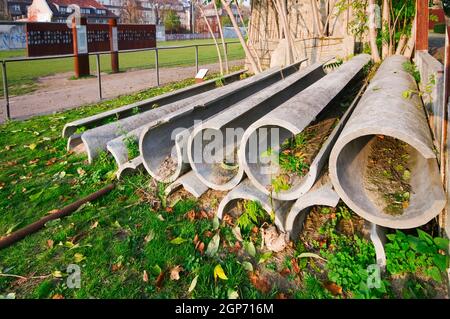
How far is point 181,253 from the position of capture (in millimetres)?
2898

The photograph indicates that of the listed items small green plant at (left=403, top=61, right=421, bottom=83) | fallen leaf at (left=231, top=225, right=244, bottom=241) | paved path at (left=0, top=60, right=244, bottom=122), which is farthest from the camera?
paved path at (left=0, top=60, right=244, bottom=122)

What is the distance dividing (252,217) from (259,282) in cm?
56

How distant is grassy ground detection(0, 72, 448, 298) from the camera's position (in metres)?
2.53

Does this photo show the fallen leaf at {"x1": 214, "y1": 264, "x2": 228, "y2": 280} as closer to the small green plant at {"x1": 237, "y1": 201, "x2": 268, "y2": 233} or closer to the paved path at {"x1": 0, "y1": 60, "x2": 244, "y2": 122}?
the small green plant at {"x1": 237, "y1": 201, "x2": 268, "y2": 233}

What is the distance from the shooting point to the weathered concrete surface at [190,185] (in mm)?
3479

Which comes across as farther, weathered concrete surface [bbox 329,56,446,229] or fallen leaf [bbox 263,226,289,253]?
fallen leaf [bbox 263,226,289,253]

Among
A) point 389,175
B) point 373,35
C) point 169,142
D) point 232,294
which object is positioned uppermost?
point 373,35

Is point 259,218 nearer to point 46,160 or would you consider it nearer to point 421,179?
point 421,179

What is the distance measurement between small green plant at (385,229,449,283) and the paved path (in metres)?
7.18

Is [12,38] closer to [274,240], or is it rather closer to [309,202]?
[274,240]

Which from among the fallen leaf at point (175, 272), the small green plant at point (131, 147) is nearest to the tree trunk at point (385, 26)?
the small green plant at point (131, 147)

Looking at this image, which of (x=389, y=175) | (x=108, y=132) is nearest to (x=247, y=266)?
(x=389, y=175)

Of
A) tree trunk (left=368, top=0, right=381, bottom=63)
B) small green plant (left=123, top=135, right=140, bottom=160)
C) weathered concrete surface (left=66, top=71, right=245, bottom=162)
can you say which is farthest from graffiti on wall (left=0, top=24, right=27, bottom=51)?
small green plant (left=123, top=135, right=140, bottom=160)

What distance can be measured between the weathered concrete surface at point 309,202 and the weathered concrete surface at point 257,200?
0.19 feet
